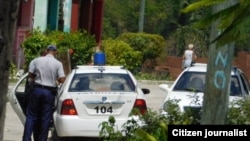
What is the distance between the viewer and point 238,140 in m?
4.92

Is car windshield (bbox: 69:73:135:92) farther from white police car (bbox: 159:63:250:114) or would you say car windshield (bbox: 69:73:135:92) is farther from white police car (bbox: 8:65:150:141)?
white police car (bbox: 159:63:250:114)

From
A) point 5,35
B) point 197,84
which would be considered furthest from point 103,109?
point 5,35

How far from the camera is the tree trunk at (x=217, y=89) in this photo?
7344mm

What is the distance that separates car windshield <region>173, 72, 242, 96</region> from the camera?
14.1 m

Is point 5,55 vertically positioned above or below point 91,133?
above

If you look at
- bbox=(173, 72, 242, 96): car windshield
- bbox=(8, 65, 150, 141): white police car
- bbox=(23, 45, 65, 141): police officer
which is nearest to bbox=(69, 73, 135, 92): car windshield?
bbox=(8, 65, 150, 141): white police car

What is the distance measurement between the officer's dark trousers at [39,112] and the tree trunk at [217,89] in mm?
4415

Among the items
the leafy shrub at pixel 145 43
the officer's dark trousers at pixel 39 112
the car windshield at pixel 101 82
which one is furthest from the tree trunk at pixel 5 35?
the leafy shrub at pixel 145 43

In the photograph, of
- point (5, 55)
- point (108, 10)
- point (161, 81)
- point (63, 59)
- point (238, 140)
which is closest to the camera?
point (238, 140)

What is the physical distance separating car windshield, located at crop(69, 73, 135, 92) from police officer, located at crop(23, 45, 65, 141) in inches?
47.1

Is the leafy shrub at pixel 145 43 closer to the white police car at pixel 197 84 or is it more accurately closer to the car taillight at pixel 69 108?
the white police car at pixel 197 84

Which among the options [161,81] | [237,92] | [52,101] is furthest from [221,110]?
[161,81]

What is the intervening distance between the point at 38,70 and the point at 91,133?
1.47 metres

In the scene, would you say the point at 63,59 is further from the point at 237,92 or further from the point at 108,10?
the point at 108,10
